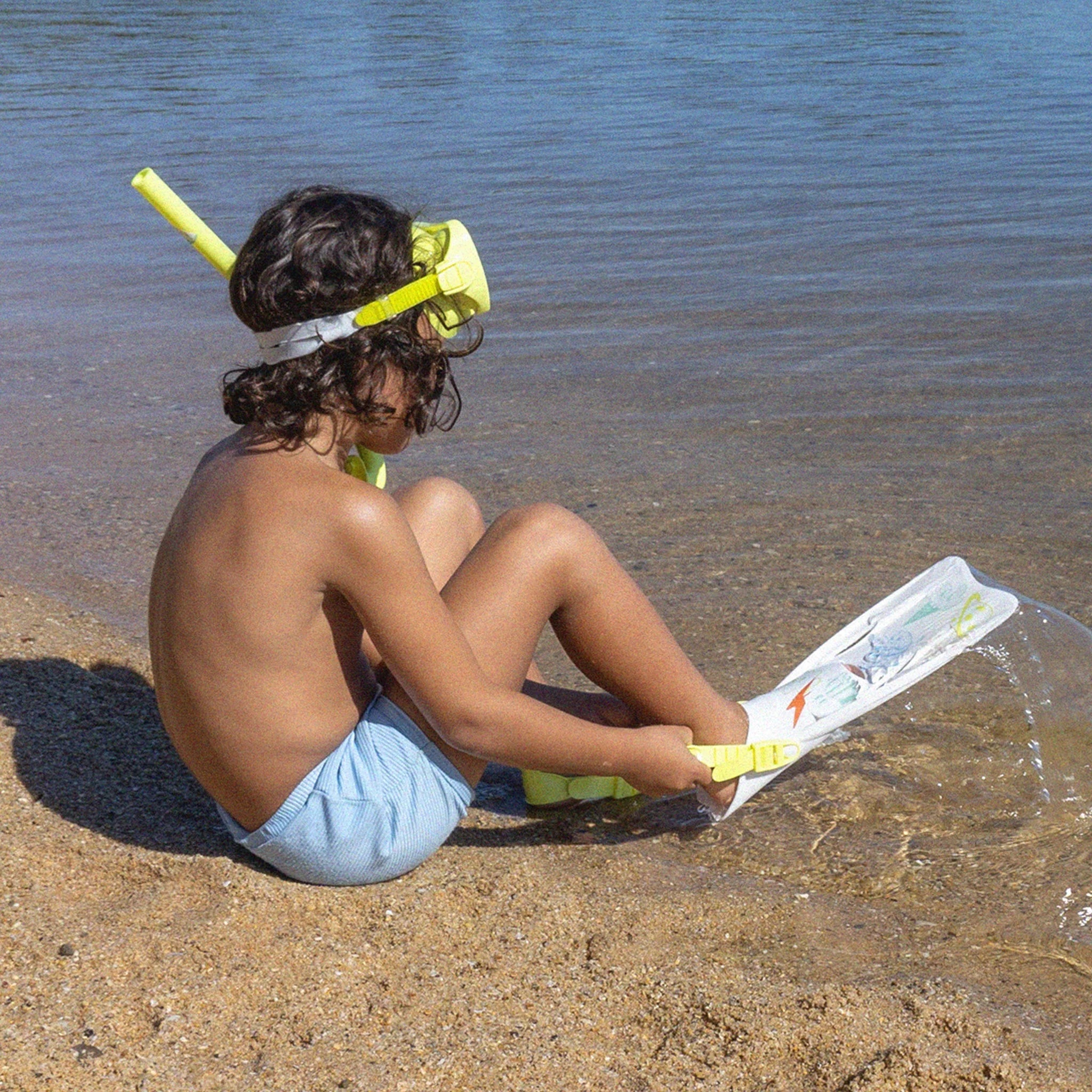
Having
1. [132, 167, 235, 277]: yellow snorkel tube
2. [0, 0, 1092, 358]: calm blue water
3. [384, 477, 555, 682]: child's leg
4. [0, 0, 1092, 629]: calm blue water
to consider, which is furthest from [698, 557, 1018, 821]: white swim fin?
[0, 0, 1092, 358]: calm blue water

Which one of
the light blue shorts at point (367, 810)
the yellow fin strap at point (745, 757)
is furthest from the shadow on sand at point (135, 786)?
the yellow fin strap at point (745, 757)

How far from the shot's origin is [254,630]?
2.18 m

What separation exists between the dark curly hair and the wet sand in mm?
815

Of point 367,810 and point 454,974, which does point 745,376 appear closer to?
point 367,810

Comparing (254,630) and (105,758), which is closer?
(254,630)

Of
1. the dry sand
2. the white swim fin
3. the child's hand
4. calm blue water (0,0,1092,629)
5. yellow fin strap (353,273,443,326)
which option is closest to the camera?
the dry sand

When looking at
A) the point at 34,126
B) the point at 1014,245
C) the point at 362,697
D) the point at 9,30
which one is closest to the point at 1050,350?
the point at 1014,245

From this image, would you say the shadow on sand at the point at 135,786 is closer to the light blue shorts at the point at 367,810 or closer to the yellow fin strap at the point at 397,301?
the light blue shorts at the point at 367,810

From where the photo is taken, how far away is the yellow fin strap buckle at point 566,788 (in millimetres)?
2768

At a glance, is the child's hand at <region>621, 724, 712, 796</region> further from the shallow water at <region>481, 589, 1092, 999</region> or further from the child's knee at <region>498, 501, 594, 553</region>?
the child's knee at <region>498, 501, 594, 553</region>

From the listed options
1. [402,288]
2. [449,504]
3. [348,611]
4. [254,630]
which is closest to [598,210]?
[449,504]

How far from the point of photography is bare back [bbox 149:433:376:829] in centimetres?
212

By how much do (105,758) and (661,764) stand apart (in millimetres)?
1156

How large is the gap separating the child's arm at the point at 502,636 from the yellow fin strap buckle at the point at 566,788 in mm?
234
